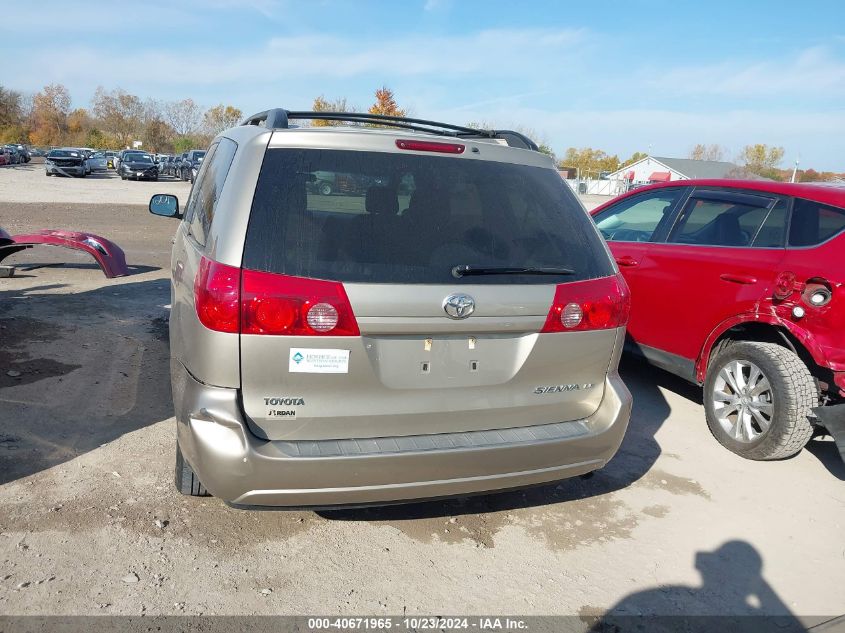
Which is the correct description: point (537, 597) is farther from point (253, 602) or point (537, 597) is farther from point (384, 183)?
point (384, 183)

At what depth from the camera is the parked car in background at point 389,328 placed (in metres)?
2.58

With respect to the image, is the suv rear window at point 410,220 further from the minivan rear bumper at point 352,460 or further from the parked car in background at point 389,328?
the minivan rear bumper at point 352,460

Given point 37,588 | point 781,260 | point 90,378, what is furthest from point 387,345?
point 90,378

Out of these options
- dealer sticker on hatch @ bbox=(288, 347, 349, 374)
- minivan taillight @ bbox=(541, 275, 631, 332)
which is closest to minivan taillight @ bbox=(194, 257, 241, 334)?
dealer sticker on hatch @ bbox=(288, 347, 349, 374)

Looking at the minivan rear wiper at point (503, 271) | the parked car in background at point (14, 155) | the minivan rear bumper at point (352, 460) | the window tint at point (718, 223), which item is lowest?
the parked car in background at point (14, 155)

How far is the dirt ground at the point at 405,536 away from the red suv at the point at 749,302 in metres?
0.40

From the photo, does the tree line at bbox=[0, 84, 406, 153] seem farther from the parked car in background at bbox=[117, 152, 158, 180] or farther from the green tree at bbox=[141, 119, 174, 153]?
the parked car in background at bbox=[117, 152, 158, 180]

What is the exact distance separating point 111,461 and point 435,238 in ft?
7.91

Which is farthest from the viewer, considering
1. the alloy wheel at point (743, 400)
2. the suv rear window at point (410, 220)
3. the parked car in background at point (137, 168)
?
the parked car in background at point (137, 168)

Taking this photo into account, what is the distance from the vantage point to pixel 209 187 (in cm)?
344

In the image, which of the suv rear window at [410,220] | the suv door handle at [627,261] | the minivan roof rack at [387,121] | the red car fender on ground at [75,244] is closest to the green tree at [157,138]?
the red car fender on ground at [75,244]

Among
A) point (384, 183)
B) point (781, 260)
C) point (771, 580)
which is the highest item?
point (384, 183)

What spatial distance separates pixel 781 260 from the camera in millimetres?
4438

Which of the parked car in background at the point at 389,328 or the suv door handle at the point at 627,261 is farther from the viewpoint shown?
the suv door handle at the point at 627,261
